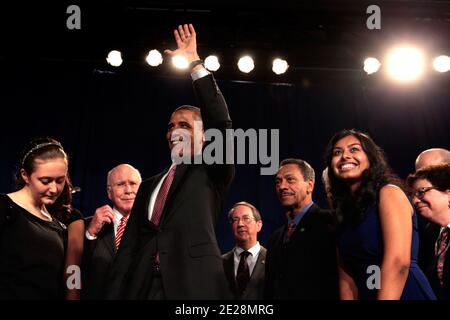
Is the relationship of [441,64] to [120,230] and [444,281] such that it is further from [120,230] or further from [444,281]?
[120,230]

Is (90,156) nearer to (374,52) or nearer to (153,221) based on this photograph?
(374,52)

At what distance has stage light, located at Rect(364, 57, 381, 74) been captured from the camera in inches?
176

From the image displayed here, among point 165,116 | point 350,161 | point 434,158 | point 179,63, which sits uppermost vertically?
point 179,63

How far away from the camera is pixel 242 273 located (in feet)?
11.7

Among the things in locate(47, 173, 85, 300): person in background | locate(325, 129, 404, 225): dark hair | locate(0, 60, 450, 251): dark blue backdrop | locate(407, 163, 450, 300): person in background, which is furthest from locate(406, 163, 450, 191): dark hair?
locate(0, 60, 450, 251): dark blue backdrop

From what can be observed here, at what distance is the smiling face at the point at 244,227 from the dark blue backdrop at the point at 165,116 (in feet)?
3.05

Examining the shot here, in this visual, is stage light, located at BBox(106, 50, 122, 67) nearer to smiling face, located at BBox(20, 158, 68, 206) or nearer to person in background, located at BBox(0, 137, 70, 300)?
person in background, located at BBox(0, 137, 70, 300)

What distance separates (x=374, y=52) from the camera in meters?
4.39

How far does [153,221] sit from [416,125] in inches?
158

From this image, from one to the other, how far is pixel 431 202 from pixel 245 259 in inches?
61.2

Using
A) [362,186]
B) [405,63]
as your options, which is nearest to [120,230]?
[362,186]

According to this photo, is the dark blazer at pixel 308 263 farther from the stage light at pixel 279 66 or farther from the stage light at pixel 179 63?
the stage light at pixel 179 63

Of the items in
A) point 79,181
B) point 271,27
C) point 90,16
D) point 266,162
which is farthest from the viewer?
point 266,162
